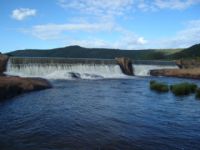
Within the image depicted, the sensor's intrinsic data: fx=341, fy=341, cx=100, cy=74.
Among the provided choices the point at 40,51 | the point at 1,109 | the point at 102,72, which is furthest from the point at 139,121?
the point at 40,51

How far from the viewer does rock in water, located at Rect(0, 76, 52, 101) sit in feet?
71.4

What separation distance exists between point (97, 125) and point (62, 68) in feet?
119

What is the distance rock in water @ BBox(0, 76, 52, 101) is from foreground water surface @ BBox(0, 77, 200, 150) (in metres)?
1.50

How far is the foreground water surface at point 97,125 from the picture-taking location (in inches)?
443

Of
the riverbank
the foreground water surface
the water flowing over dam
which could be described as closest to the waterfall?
the water flowing over dam

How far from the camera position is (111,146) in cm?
1091

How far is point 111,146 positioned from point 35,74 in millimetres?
36513

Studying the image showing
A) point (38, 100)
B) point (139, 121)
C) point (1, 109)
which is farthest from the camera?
point (38, 100)

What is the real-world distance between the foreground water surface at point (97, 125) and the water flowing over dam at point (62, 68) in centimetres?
2493

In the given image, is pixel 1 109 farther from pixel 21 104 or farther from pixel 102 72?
pixel 102 72

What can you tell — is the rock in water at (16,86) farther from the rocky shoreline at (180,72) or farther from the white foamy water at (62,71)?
the rocky shoreline at (180,72)

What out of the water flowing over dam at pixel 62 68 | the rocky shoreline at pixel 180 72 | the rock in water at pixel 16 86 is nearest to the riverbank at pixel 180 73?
the rocky shoreline at pixel 180 72

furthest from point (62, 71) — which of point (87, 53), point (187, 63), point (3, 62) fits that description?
point (87, 53)

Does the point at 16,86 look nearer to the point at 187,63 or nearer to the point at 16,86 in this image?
the point at 16,86
